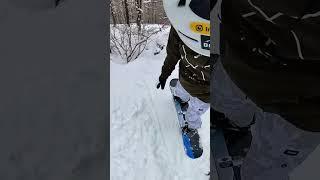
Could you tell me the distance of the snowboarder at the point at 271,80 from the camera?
2.28ft

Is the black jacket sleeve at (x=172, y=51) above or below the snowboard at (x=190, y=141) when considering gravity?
above

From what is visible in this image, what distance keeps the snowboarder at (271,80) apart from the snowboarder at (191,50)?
2.75 feet

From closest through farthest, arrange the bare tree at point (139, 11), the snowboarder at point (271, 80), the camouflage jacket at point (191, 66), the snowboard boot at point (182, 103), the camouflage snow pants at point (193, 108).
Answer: the snowboarder at point (271, 80) → the camouflage jacket at point (191, 66) → the camouflage snow pants at point (193, 108) → the snowboard boot at point (182, 103) → the bare tree at point (139, 11)

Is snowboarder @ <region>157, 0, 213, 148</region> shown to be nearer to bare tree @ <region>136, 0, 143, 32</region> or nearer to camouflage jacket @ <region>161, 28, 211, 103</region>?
camouflage jacket @ <region>161, 28, 211, 103</region>

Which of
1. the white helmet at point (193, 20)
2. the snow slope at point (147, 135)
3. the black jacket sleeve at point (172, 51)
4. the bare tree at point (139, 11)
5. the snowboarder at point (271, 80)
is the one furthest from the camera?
the bare tree at point (139, 11)

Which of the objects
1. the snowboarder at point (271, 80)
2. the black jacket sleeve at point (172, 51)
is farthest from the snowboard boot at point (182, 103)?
the snowboarder at point (271, 80)

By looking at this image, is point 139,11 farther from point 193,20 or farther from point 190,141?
point 193,20

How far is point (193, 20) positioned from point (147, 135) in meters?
1.17

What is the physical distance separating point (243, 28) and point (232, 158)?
372mm

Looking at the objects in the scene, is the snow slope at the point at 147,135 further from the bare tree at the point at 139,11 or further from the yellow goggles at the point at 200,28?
the bare tree at the point at 139,11
